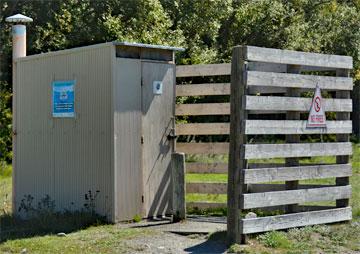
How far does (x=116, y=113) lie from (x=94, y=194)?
133 centimetres

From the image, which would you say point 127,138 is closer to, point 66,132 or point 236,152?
point 66,132

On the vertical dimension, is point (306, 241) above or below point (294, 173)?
below

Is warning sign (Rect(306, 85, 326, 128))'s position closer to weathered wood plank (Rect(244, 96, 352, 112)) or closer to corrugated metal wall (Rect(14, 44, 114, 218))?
weathered wood plank (Rect(244, 96, 352, 112))

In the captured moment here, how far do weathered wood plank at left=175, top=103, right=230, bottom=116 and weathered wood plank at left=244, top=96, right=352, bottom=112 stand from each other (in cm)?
174

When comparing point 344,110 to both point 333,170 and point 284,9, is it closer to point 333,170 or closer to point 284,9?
point 333,170

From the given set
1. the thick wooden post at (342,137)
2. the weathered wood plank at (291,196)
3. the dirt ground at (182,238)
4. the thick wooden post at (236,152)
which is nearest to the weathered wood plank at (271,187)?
the thick wooden post at (342,137)

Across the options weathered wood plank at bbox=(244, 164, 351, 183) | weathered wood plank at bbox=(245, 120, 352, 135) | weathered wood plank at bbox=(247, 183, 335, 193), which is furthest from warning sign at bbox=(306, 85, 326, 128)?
weathered wood plank at bbox=(247, 183, 335, 193)

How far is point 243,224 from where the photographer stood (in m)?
8.49

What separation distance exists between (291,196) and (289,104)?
4.22 ft

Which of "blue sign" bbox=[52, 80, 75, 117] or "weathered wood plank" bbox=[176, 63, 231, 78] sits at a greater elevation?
"weathered wood plank" bbox=[176, 63, 231, 78]

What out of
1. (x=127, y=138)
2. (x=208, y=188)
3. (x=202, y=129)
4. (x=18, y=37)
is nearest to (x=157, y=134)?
(x=127, y=138)

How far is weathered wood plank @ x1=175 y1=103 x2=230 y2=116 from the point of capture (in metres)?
11.1

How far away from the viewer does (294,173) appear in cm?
945

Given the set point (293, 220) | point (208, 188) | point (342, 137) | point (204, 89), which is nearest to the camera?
point (293, 220)
